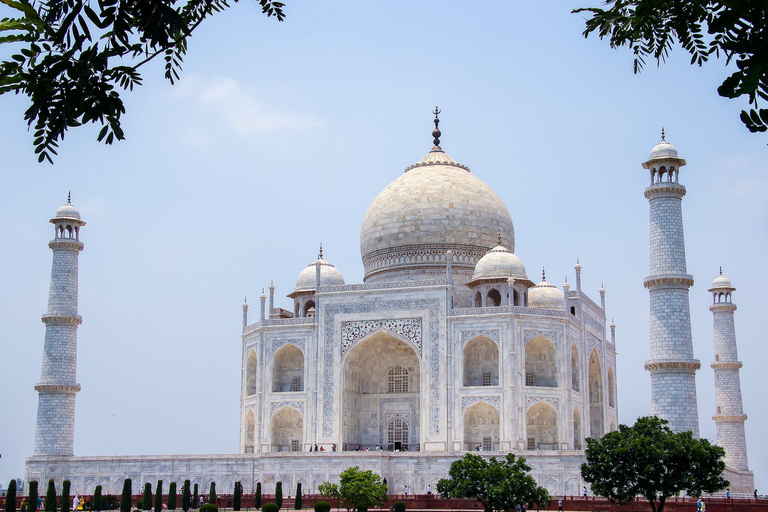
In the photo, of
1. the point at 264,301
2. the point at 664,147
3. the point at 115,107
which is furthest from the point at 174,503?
the point at 115,107

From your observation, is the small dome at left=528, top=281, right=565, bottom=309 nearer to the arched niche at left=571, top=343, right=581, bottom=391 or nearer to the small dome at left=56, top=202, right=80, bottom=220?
the arched niche at left=571, top=343, right=581, bottom=391

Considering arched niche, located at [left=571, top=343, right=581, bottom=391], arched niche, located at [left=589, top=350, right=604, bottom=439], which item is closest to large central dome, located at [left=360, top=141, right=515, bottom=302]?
arched niche, located at [left=571, top=343, right=581, bottom=391]

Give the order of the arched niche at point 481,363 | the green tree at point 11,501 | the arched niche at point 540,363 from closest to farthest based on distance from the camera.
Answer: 1. the green tree at point 11,501
2. the arched niche at point 540,363
3. the arched niche at point 481,363

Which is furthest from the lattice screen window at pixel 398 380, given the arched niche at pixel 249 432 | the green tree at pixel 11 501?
the green tree at pixel 11 501

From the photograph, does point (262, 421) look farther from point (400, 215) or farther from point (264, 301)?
point (400, 215)

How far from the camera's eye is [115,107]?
4277mm

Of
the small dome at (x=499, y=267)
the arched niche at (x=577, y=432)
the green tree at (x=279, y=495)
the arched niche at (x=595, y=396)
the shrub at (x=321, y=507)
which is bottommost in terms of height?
the shrub at (x=321, y=507)

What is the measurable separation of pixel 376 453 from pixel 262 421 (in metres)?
5.37

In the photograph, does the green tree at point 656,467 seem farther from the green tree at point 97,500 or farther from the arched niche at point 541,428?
the green tree at point 97,500

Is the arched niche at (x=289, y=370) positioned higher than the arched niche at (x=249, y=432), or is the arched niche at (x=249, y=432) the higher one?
the arched niche at (x=289, y=370)

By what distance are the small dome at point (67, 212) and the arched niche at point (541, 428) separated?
52.5 feet

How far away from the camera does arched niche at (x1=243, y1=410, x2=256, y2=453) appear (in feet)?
108

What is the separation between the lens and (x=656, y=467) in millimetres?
21766

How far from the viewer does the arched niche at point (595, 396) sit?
33.7 meters
